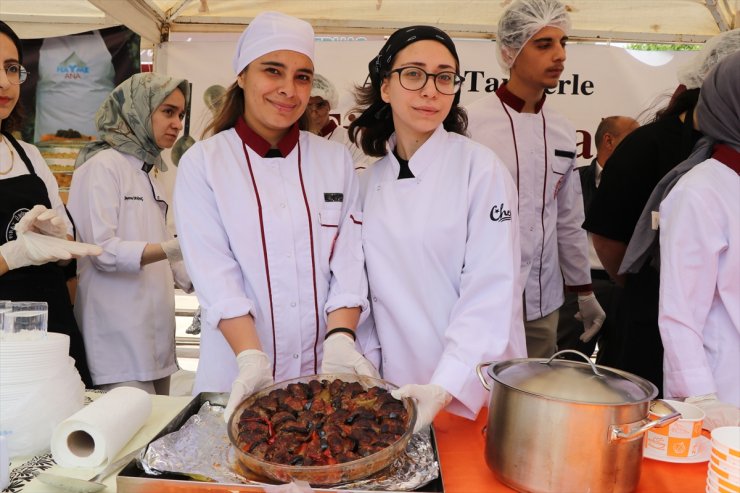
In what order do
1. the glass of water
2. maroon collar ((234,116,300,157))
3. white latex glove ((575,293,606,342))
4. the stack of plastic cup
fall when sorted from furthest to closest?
1. white latex glove ((575,293,606,342))
2. maroon collar ((234,116,300,157))
3. the glass of water
4. the stack of plastic cup

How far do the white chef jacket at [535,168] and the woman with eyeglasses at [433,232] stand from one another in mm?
901

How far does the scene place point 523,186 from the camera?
8.57 ft

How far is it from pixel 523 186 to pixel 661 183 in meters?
0.76

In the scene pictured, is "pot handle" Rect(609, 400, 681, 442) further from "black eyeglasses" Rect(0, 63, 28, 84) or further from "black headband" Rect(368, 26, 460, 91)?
"black eyeglasses" Rect(0, 63, 28, 84)

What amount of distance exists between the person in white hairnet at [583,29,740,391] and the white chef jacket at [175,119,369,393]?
3.07 feet

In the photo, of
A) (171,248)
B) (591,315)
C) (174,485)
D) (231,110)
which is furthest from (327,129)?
(174,485)

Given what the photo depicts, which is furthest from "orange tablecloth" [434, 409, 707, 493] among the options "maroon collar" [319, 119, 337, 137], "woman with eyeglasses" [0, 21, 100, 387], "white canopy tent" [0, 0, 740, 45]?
"white canopy tent" [0, 0, 740, 45]

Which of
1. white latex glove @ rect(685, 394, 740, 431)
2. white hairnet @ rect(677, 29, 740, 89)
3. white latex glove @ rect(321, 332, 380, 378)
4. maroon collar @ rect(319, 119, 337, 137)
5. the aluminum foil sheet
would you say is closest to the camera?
the aluminum foil sheet

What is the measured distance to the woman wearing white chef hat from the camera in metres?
1.70

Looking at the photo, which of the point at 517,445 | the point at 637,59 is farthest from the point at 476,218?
the point at 637,59

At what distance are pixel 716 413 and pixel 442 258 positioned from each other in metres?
0.72

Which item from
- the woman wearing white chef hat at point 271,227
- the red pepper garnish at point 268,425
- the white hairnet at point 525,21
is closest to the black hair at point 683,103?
the white hairnet at point 525,21

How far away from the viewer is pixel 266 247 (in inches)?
67.7

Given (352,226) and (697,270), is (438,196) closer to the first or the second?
(352,226)
